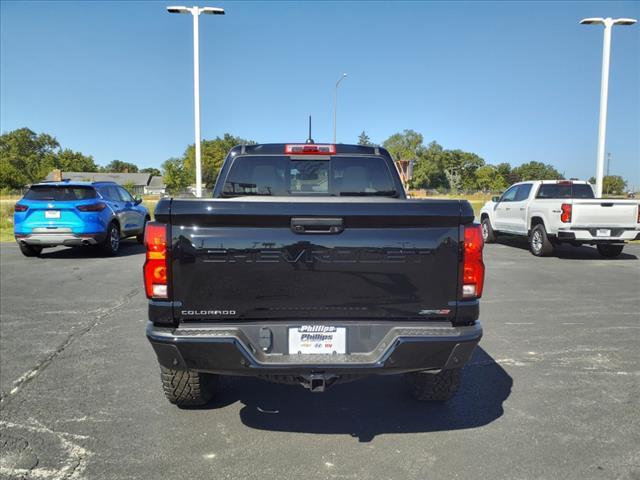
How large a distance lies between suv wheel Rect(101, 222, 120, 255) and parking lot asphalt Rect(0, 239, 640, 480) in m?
5.67

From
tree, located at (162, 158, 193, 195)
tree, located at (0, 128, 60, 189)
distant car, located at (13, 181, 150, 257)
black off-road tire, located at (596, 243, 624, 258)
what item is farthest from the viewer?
tree, located at (0, 128, 60, 189)

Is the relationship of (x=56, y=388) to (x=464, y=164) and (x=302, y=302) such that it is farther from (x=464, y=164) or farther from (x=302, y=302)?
(x=464, y=164)

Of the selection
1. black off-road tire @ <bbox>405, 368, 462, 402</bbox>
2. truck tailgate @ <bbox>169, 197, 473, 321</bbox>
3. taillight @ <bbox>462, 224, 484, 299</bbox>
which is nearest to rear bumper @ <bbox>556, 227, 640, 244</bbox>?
black off-road tire @ <bbox>405, 368, 462, 402</bbox>

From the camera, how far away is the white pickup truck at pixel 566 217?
1068cm

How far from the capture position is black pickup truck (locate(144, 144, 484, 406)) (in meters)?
2.68

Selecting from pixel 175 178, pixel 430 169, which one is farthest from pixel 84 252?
pixel 430 169

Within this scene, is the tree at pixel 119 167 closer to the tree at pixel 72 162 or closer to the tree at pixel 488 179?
the tree at pixel 72 162

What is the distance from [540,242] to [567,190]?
2085mm

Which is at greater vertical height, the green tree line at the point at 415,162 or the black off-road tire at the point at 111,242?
the green tree line at the point at 415,162

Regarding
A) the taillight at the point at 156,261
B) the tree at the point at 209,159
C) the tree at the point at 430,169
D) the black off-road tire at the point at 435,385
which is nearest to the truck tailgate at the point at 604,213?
the black off-road tire at the point at 435,385

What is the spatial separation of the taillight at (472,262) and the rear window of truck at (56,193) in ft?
32.9

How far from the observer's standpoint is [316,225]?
8.84 feet

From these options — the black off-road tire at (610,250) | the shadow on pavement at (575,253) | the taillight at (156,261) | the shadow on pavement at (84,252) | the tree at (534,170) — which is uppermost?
the tree at (534,170)

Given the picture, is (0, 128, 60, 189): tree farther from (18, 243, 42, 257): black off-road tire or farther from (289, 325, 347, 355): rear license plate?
(289, 325, 347, 355): rear license plate
